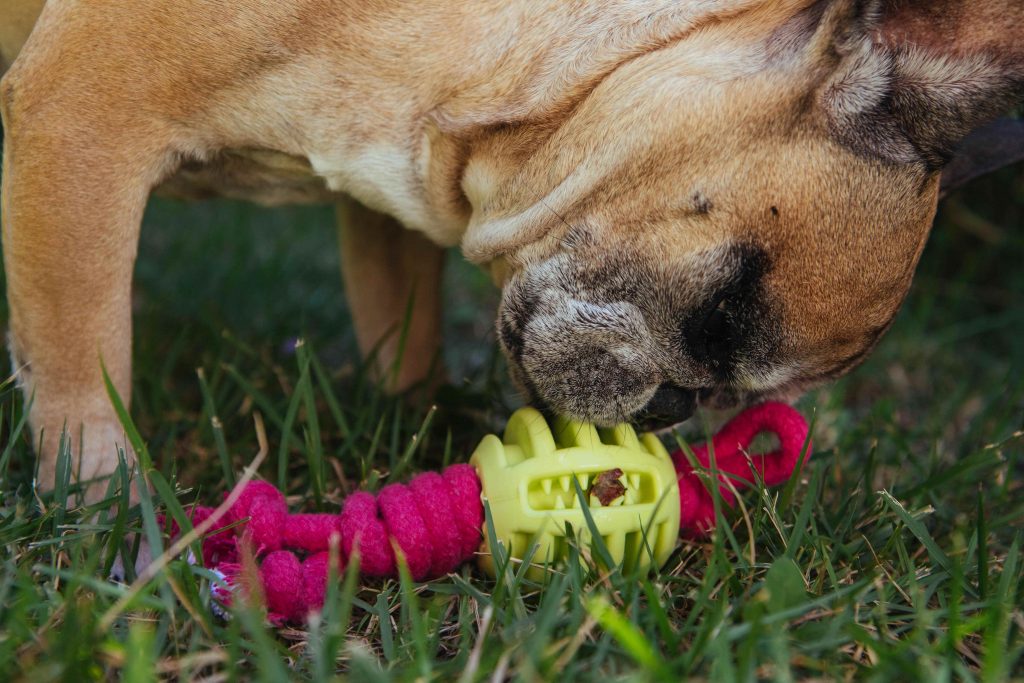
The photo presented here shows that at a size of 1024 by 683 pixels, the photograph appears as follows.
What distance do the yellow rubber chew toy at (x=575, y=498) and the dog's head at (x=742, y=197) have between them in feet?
0.55

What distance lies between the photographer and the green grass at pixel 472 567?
138cm

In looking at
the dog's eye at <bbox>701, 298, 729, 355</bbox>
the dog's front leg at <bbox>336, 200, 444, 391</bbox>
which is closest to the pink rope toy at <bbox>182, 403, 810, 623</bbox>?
the dog's eye at <bbox>701, 298, 729, 355</bbox>

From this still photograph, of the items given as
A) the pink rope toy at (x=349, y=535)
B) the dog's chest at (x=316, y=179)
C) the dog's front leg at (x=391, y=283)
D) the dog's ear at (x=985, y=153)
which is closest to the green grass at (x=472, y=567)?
the pink rope toy at (x=349, y=535)

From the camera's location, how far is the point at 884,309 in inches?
77.1

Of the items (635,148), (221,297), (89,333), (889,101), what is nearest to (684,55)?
Answer: (635,148)

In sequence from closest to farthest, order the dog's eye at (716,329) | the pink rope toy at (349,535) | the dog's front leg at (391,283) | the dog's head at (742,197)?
the pink rope toy at (349,535) < the dog's head at (742,197) < the dog's eye at (716,329) < the dog's front leg at (391,283)

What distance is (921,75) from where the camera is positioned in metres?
1.78

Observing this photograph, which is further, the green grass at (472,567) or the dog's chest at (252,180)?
the dog's chest at (252,180)

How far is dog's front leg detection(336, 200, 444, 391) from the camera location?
2.88m

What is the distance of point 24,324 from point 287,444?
587mm

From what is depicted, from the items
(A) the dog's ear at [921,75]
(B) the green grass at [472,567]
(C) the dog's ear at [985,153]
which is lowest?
(B) the green grass at [472,567]

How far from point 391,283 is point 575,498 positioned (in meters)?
1.34

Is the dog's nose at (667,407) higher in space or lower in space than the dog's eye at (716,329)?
lower

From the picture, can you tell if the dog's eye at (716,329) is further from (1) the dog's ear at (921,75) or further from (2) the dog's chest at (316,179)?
(2) the dog's chest at (316,179)
